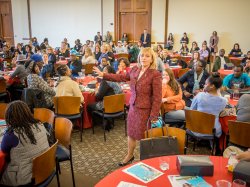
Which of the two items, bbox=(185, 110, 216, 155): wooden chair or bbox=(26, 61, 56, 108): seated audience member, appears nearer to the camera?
bbox=(185, 110, 216, 155): wooden chair

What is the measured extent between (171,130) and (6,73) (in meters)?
5.84

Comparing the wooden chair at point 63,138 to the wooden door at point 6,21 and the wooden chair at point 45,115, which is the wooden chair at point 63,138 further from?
the wooden door at point 6,21

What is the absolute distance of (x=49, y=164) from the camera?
2799mm

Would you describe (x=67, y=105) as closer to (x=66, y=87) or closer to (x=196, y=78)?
(x=66, y=87)

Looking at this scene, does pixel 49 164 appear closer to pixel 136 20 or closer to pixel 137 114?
pixel 137 114

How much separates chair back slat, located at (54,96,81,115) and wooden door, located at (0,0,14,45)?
1415cm

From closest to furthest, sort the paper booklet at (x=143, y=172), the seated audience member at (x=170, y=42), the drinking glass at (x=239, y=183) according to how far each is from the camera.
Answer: the drinking glass at (x=239, y=183) < the paper booklet at (x=143, y=172) < the seated audience member at (x=170, y=42)

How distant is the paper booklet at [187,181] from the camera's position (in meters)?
2.22

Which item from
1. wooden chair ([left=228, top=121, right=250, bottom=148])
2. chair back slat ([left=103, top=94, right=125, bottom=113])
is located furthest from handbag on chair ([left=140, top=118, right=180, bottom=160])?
chair back slat ([left=103, top=94, right=125, bottom=113])

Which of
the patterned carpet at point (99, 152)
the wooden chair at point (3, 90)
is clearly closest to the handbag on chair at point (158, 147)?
the patterned carpet at point (99, 152)

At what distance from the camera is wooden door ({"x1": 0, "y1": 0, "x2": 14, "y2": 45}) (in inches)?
676

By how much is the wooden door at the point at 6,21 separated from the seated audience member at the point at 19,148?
16134 millimetres

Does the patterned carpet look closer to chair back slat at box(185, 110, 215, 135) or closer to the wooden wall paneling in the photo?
chair back slat at box(185, 110, 215, 135)

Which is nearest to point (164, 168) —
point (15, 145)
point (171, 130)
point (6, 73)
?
point (171, 130)
